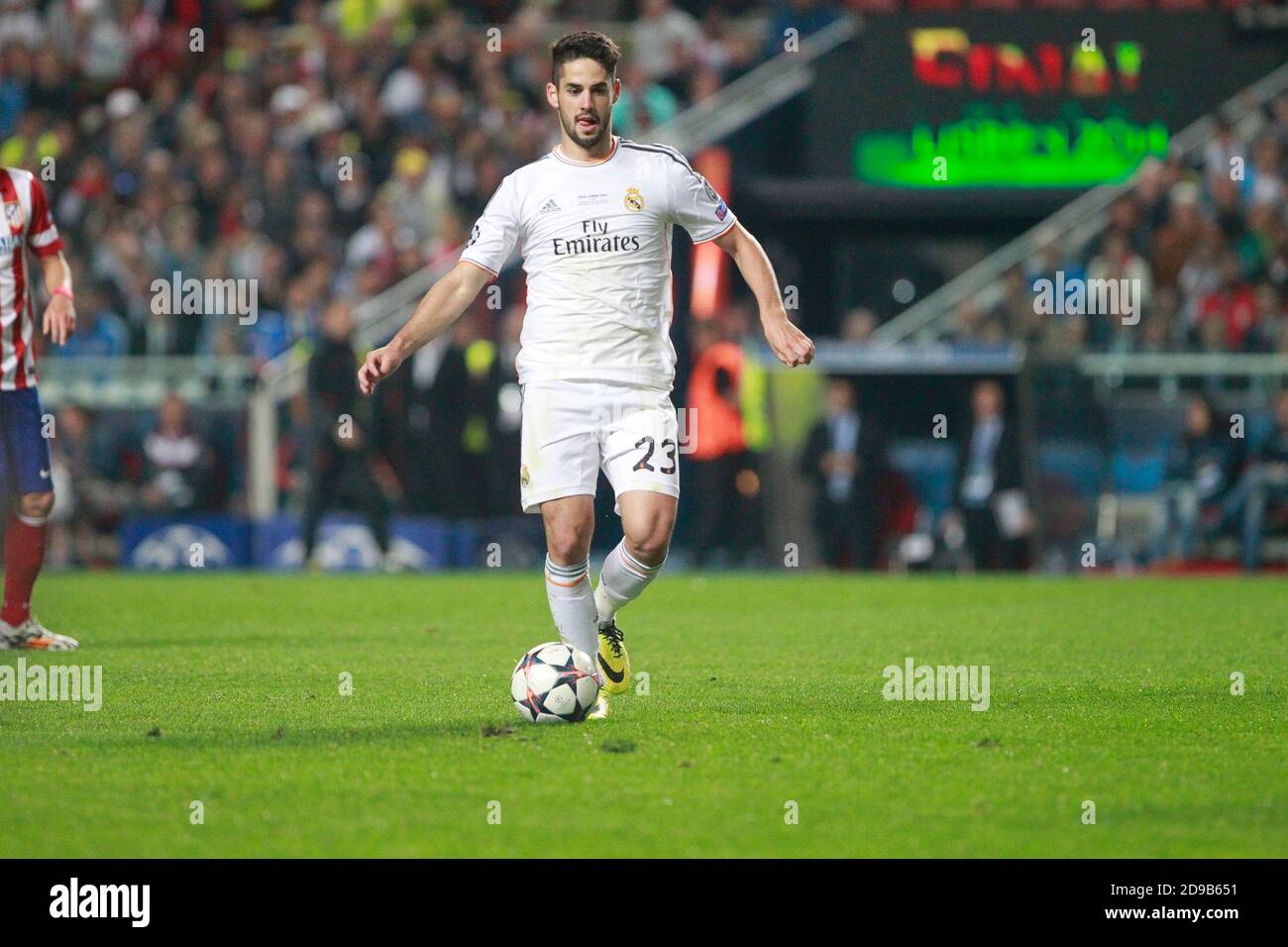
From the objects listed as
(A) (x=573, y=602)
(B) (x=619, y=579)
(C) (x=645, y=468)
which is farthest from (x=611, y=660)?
(C) (x=645, y=468)

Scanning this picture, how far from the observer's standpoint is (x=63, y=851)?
5.79 m

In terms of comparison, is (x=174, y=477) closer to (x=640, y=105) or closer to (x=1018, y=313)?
(x=640, y=105)

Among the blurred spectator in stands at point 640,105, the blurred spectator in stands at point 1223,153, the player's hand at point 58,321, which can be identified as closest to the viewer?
the player's hand at point 58,321

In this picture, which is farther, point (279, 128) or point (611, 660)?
point (279, 128)

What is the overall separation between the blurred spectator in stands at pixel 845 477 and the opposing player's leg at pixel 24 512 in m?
9.43

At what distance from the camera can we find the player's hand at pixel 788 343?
832 cm

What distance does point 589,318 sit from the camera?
28.0ft

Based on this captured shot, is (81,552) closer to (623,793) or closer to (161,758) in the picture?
(161,758)

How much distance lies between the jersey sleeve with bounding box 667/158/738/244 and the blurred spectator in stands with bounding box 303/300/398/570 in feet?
34.9

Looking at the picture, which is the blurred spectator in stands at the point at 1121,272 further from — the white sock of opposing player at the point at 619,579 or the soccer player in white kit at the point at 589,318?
the soccer player in white kit at the point at 589,318

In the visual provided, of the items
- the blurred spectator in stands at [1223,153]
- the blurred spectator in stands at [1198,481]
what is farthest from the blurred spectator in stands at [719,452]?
the blurred spectator in stands at [1223,153]

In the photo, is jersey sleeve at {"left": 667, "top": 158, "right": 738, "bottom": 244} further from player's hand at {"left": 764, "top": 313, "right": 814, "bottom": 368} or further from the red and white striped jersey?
the red and white striped jersey

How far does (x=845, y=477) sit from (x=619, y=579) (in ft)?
35.8

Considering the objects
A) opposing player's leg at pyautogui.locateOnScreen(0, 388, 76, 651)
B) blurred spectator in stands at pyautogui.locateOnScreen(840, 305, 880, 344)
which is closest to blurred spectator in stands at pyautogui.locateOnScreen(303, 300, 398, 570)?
blurred spectator in stands at pyautogui.locateOnScreen(840, 305, 880, 344)
